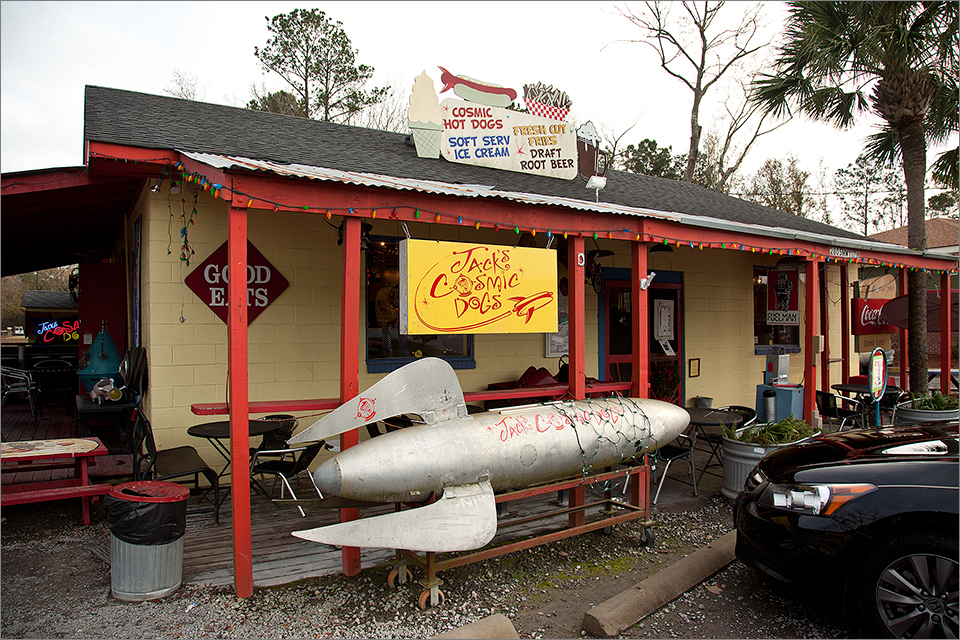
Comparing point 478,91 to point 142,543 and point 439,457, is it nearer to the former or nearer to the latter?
point 439,457

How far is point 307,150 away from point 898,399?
9.29 m

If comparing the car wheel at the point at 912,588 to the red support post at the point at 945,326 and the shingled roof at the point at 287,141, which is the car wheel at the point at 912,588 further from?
the red support post at the point at 945,326

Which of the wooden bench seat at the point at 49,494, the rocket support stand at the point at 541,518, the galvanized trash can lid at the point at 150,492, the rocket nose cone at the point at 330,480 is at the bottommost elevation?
the rocket support stand at the point at 541,518

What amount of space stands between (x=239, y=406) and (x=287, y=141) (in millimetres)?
4294

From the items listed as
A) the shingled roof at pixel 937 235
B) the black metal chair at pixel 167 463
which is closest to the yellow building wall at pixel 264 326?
the black metal chair at pixel 167 463

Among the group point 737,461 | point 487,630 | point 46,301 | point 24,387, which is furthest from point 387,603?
point 46,301

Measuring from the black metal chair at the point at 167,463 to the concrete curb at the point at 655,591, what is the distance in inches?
126

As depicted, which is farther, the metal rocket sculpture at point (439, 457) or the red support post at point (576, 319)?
the red support post at point (576, 319)

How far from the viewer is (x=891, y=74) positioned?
Result: 8875mm

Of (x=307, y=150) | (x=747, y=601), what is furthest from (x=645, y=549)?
(x=307, y=150)

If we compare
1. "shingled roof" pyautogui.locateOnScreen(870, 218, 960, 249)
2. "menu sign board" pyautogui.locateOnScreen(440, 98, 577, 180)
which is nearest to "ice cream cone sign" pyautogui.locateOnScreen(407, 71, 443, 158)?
"menu sign board" pyautogui.locateOnScreen(440, 98, 577, 180)

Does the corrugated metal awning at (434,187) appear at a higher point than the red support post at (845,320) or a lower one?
higher

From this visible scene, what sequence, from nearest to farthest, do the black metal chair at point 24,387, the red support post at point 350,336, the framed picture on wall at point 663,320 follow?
the red support post at point 350,336, the framed picture on wall at point 663,320, the black metal chair at point 24,387

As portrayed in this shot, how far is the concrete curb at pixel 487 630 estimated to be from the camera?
3043mm
